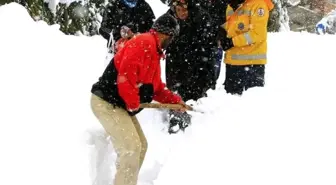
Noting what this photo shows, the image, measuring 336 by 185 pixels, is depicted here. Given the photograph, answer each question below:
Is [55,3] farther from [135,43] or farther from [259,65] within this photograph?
[135,43]

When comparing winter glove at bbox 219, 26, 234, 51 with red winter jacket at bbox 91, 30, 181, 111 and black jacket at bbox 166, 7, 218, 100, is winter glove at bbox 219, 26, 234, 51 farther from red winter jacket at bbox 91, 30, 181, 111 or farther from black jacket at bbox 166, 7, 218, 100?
red winter jacket at bbox 91, 30, 181, 111

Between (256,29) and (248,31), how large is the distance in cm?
8

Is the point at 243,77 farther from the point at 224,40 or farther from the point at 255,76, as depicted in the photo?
the point at 224,40

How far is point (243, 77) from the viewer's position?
5137 millimetres

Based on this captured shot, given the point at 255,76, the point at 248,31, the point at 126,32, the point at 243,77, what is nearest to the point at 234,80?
the point at 243,77

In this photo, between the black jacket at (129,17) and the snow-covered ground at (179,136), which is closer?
the snow-covered ground at (179,136)

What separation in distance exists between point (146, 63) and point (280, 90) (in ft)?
6.32

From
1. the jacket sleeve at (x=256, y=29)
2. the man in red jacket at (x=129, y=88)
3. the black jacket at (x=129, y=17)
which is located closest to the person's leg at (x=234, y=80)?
the jacket sleeve at (x=256, y=29)

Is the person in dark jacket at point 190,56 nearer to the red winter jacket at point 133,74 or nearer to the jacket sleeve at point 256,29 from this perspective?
the jacket sleeve at point 256,29

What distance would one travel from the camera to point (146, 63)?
12.3 feet

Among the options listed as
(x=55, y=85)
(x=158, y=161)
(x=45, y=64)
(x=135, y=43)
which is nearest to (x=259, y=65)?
(x=158, y=161)

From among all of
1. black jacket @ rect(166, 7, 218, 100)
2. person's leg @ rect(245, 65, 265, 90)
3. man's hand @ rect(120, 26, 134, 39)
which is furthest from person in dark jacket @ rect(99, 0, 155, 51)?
person's leg @ rect(245, 65, 265, 90)

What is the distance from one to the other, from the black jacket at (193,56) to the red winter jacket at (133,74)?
1.16 metres

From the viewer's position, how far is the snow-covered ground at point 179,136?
385 cm
